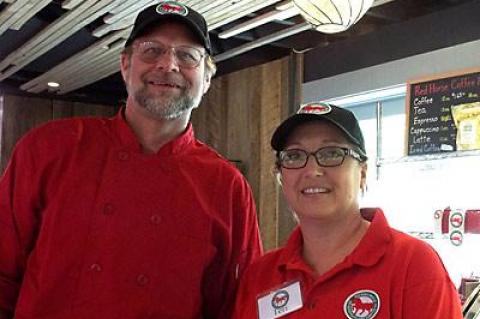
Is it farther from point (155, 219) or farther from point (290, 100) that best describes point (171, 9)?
point (290, 100)

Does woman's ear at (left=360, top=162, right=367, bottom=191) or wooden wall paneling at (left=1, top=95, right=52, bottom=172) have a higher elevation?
wooden wall paneling at (left=1, top=95, right=52, bottom=172)

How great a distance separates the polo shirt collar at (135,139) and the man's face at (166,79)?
7 cm

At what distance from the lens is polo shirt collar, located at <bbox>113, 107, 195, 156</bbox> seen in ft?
5.82

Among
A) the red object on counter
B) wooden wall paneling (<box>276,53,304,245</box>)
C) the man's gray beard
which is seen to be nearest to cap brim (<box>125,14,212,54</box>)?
the man's gray beard

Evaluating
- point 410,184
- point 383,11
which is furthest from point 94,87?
point 410,184

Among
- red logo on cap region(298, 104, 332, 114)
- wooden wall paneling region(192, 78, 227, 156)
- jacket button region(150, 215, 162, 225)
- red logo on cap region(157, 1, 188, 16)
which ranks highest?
wooden wall paneling region(192, 78, 227, 156)

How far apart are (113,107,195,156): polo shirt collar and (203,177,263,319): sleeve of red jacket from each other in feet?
0.63

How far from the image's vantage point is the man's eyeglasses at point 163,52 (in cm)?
174

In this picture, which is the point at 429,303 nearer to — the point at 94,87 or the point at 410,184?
the point at 410,184

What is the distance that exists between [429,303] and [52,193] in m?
0.97

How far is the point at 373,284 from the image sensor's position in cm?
146

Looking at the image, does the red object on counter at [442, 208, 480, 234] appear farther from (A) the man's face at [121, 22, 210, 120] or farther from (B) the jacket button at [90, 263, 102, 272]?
(B) the jacket button at [90, 263, 102, 272]

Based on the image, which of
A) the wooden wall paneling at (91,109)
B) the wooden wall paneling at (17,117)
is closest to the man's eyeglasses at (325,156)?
the wooden wall paneling at (17,117)

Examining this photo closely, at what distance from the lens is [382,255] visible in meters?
1.49
